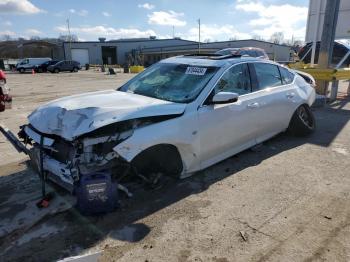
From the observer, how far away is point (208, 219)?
366 centimetres

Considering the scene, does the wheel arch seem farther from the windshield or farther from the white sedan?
the windshield

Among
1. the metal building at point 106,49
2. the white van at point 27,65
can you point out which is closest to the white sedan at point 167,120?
the white van at point 27,65

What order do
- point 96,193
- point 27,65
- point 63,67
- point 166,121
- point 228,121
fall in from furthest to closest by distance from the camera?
1. point 27,65
2. point 63,67
3. point 228,121
4. point 166,121
5. point 96,193

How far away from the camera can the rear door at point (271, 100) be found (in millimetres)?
5321

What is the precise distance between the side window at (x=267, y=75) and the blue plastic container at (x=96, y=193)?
2.95 meters

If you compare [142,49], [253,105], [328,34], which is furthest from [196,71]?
[142,49]

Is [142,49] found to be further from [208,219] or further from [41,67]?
[208,219]

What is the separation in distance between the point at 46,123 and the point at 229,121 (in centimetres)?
236

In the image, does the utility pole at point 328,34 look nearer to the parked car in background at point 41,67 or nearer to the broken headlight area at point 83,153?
the broken headlight area at point 83,153

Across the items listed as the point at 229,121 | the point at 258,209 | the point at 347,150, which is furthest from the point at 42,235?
the point at 347,150

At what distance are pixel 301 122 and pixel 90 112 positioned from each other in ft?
14.1

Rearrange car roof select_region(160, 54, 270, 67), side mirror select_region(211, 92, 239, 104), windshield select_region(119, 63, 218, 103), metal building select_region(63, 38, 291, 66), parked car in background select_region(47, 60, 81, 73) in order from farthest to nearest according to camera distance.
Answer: metal building select_region(63, 38, 291, 66) → parked car in background select_region(47, 60, 81, 73) → car roof select_region(160, 54, 270, 67) → windshield select_region(119, 63, 218, 103) → side mirror select_region(211, 92, 239, 104)

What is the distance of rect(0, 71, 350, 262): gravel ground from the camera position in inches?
123

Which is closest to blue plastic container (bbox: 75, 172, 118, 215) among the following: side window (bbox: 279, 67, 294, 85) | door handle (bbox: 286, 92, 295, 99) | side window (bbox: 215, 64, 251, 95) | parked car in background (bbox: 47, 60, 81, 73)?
side window (bbox: 215, 64, 251, 95)
